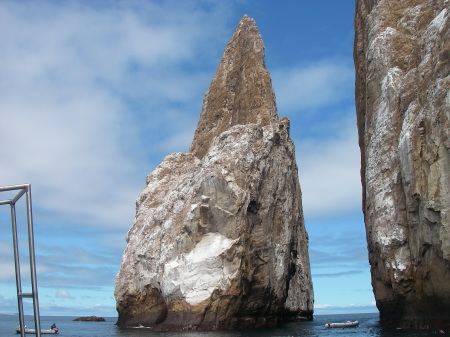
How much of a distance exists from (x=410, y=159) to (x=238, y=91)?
30.8 metres

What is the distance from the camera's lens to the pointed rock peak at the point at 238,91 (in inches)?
2297

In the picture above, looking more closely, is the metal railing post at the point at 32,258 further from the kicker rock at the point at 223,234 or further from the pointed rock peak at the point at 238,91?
the pointed rock peak at the point at 238,91

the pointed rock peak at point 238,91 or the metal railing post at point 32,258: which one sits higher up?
the pointed rock peak at point 238,91

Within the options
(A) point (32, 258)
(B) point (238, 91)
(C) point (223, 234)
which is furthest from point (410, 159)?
(A) point (32, 258)

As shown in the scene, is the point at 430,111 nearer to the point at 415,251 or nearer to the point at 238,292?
the point at 415,251

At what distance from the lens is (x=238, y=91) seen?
6259 cm

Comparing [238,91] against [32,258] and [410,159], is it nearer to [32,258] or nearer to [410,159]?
[410,159]

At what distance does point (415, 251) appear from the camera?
34.9m

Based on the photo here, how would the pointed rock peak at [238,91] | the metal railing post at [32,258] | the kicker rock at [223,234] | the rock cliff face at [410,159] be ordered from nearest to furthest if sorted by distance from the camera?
1. the metal railing post at [32,258]
2. the rock cliff face at [410,159]
3. the kicker rock at [223,234]
4. the pointed rock peak at [238,91]

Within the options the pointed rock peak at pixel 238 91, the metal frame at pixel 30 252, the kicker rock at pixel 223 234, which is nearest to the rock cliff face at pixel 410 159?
the kicker rock at pixel 223 234

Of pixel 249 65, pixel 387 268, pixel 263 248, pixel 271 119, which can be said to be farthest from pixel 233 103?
pixel 387 268

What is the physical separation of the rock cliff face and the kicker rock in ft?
30.4

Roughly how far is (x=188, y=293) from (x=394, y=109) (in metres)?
21.0

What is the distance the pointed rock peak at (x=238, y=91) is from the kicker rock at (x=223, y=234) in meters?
0.18
